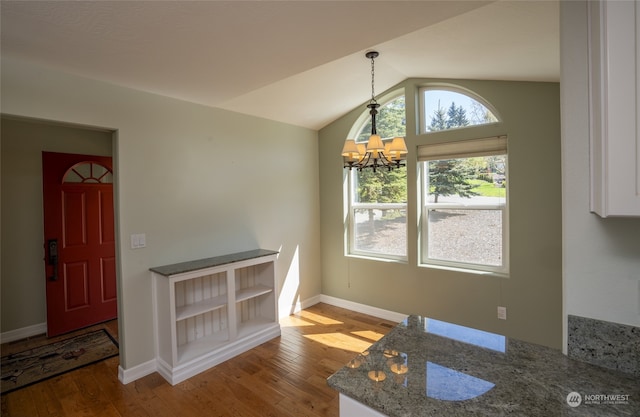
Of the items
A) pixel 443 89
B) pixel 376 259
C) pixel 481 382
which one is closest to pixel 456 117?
pixel 443 89

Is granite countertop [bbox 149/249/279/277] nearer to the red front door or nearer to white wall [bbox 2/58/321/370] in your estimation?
white wall [bbox 2/58/321/370]

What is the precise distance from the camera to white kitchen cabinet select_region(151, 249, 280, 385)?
261cm

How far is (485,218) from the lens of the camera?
3.21 meters

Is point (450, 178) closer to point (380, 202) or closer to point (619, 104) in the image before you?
point (380, 202)

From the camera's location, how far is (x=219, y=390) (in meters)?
2.44

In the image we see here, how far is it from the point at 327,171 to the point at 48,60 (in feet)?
10.2

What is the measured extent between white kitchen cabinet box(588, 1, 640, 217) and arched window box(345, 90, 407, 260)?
275cm

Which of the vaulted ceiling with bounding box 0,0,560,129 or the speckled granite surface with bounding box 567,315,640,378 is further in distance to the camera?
the vaulted ceiling with bounding box 0,0,560,129

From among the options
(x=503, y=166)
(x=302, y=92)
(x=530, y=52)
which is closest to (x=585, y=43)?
(x=530, y=52)

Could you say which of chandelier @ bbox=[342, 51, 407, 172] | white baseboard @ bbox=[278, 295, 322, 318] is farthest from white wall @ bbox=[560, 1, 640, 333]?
white baseboard @ bbox=[278, 295, 322, 318]

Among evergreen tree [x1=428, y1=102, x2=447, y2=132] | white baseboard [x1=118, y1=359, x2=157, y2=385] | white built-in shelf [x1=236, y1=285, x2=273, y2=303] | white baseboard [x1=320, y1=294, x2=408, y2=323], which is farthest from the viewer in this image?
white baseboard [x1=320, y1=294, x2=408, y2=323]

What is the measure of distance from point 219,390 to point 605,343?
2522 millimetres

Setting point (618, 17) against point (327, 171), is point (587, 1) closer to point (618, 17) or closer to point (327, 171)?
point (618, 17)

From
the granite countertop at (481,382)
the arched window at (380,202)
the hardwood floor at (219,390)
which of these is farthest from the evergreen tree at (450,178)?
the granite countertop at (481,382)
